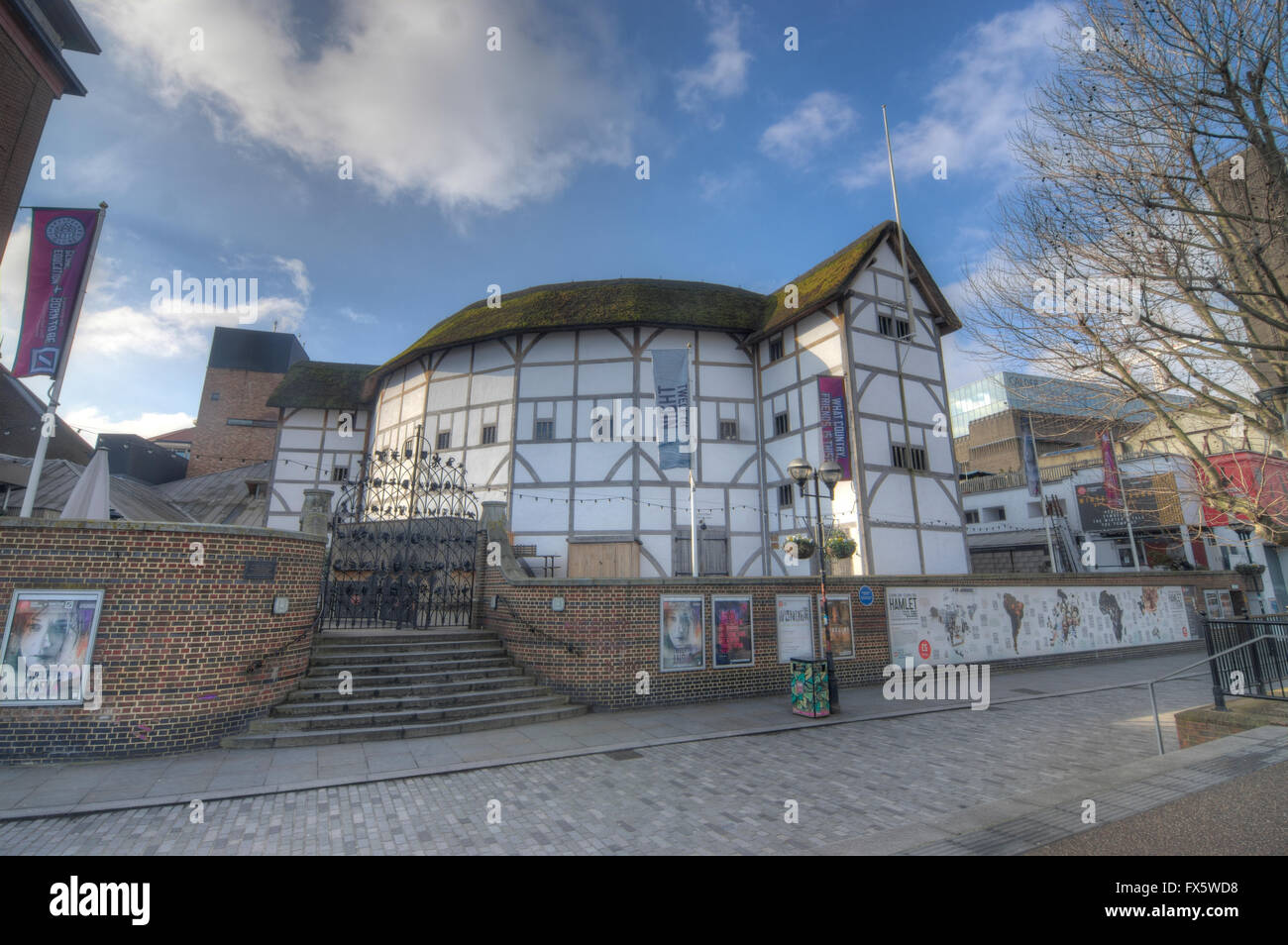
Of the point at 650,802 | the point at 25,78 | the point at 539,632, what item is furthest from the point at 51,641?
the point at 25,78

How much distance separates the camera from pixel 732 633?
11438 millimetres

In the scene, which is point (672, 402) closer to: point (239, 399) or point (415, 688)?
point (415, 688)

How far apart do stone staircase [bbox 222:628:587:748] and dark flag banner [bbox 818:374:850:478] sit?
11444 millimetres

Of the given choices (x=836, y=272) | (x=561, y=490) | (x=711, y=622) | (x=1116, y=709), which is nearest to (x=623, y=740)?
(x=711, y=622)

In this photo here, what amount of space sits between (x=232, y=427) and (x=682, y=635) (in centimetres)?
3987

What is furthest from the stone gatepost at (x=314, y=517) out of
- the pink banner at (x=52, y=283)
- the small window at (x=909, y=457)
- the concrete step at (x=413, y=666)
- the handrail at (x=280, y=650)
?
the small window at (x=909, y=457)

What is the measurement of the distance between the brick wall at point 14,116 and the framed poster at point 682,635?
65.7ft

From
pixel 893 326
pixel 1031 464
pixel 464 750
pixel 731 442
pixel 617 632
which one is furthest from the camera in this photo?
pixel 1031 464

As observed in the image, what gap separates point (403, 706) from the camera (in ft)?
29.8

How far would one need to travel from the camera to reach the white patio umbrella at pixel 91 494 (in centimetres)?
852

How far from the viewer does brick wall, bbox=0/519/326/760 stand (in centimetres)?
703

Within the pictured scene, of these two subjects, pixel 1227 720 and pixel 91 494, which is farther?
pixel 91 494

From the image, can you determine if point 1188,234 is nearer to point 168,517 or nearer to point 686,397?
point 686,397

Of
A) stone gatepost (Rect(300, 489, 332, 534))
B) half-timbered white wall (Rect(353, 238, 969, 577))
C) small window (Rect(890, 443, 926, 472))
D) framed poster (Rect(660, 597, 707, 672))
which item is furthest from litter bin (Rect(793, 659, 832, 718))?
small window (Rect(890, 443, 926, 472))
